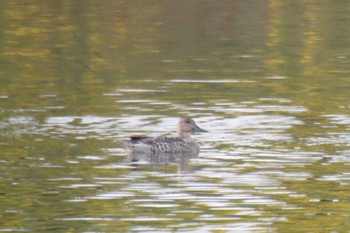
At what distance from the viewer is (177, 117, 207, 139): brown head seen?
19641 mm

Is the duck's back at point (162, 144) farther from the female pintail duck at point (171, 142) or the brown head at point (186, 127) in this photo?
the brown head at point (186, 127)

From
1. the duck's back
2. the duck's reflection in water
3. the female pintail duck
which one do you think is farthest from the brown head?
the duck's reflection in water

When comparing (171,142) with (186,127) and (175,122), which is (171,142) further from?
(175,122)

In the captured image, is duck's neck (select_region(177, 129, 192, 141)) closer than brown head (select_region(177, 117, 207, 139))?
Yes

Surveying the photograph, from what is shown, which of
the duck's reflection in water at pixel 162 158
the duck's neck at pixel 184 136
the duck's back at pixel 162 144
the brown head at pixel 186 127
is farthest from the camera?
the brown head at pixel 186 127

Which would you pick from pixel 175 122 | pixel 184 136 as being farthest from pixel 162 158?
pixel 175 122

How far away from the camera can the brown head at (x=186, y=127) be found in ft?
64.4

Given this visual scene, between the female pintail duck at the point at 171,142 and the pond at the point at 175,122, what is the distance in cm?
20

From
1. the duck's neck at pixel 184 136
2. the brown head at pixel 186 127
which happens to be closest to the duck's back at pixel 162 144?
the duck's neck at pixel 184 136

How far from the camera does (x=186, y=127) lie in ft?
64.6

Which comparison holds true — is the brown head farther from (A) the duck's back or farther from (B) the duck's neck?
(A) the duck's back

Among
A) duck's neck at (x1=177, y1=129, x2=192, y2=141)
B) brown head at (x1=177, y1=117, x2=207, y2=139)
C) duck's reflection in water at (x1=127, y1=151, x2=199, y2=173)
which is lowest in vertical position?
duck's reflection in water at (x1=127, y1=151, x2=199, y2=173)

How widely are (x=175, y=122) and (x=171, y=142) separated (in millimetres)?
2019

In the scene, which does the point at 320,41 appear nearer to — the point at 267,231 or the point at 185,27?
the point at 185,27
